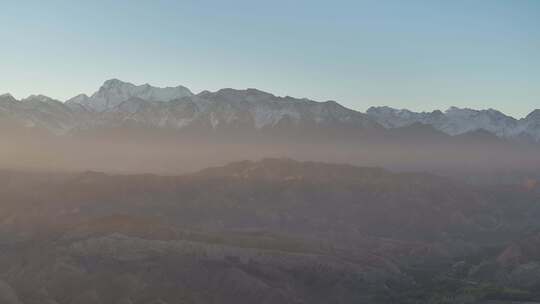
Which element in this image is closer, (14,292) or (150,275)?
(14,292)

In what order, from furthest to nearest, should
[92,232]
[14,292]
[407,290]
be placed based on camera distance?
[92,232], [407,290], [14,292]

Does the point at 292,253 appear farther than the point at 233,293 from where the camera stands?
Yes

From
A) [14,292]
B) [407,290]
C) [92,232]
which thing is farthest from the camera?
[92,232]

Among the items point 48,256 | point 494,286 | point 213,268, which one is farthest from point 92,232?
point 494,286

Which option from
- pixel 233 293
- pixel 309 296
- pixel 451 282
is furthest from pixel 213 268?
pixel 451 282

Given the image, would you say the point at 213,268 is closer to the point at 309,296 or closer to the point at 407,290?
the point at 309,296

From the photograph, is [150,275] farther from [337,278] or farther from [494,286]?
[494,286]

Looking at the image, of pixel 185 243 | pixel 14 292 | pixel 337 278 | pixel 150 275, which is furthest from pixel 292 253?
pixel 14 292

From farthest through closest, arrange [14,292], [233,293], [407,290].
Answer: [407,290]
[233,293]
[14,292]
